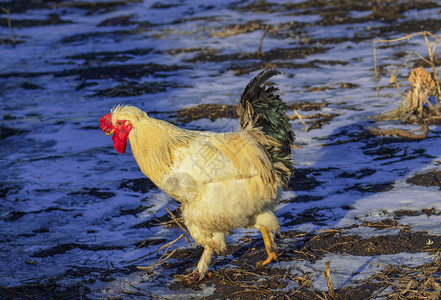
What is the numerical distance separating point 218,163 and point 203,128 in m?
4.35

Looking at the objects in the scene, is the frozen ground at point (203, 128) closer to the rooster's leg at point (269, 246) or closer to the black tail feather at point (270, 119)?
the rooster's leg at point (269, 246)

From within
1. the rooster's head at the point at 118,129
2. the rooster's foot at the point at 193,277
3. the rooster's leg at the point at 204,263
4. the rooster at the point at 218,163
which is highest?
the rooster's head at the point at 118,129

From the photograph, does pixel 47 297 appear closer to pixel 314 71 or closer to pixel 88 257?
pixel 88 257

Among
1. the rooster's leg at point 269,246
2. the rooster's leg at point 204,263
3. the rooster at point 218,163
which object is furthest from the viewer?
the rooster's leg at point 269,246

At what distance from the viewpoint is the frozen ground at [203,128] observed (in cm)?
435

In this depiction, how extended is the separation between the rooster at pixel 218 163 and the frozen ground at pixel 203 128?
→ 46cm

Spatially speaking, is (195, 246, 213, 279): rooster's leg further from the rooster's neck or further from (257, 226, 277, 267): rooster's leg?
the rooster's neck

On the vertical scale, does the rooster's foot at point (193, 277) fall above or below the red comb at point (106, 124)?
below

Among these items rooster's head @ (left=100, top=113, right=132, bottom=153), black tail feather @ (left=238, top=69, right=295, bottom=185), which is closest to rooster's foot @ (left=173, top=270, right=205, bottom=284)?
black tail feather @ (left=238, top=69, right=295, bottom=185)

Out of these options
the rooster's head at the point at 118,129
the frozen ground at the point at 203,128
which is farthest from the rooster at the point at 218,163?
the frozen ground at the point at 203,128

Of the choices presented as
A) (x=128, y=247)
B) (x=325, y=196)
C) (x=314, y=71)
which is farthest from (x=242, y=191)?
(x=314, y=71)

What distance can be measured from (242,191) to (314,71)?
786 cm

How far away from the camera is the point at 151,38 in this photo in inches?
631

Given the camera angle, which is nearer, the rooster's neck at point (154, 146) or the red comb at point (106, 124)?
the rooster's neck at point (154, 146)
